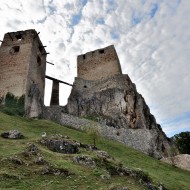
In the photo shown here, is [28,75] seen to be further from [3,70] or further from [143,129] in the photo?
[143,129]

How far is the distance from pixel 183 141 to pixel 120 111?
1561 centimetres

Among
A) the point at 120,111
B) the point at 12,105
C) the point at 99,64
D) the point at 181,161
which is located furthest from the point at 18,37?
the point at 181,161

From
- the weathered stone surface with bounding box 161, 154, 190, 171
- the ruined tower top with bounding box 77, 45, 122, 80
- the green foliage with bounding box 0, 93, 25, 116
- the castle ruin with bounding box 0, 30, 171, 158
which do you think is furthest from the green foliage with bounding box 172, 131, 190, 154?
the green foliage with bounding box 0, 93, 25, 116

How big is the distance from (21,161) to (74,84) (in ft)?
124

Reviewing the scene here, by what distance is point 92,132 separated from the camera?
95.7 feet

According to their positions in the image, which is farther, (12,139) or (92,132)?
(92,132)

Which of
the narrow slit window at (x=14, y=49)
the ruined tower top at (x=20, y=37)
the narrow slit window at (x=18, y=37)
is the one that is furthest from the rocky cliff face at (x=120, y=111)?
the narrow slit window at (x=18, y=37)

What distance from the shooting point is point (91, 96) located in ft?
162

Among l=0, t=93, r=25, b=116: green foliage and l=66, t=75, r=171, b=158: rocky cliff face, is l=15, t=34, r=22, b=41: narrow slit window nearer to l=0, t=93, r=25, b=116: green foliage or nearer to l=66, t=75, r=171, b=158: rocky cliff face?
l=0, t=93, r=25, b=116: green foliage

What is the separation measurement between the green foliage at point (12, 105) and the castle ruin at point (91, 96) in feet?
3.06

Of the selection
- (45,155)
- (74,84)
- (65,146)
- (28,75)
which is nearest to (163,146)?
(74,84)

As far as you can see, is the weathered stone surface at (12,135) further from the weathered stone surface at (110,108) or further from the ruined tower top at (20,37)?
the ruined tower top at (20,37)

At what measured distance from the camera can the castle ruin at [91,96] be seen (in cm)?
4025

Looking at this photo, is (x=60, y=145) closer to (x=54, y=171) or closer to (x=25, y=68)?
(x=54, y=171)
